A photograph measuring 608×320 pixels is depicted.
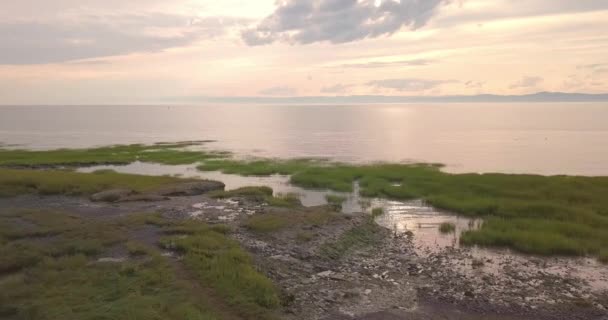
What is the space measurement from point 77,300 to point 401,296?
10813 mm

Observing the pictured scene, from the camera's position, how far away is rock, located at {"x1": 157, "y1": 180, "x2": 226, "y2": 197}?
34.4 meters

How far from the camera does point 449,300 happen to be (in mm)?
16062

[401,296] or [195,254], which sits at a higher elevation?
[195,254]

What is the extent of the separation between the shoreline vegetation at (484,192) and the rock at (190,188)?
103 inches

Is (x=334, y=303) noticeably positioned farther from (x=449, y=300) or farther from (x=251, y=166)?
(x=251, y=166)

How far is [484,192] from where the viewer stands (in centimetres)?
3534

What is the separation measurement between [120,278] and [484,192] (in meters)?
28.8

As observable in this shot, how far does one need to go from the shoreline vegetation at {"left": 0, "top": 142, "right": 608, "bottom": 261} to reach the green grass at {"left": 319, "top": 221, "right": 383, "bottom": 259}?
4762 mm

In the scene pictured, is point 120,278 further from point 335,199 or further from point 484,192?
point 484,192

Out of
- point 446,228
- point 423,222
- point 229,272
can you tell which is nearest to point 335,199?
point 423,222

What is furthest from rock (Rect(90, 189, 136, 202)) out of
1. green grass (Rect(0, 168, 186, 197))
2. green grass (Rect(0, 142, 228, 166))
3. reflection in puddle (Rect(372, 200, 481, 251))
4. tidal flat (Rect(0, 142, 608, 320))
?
green grass (Rect(0, 142, 228, 166))

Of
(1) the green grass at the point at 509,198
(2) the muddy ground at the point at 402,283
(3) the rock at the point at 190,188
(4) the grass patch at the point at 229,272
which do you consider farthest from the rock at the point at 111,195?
(1) the green grass at the point at 509,198

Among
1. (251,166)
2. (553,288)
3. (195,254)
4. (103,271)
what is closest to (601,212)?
(553,288)

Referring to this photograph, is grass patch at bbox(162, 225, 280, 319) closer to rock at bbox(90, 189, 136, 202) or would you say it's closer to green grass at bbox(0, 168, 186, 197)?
rock at bbox(90, 189, 136, 202)
